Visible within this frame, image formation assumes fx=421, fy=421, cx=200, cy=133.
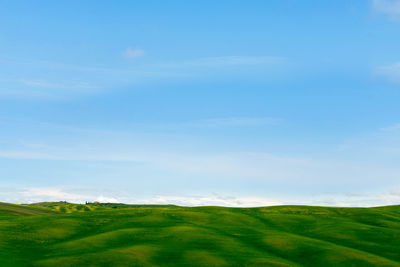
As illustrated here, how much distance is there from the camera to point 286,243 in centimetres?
6056

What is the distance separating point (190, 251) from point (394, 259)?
28015 millimetres

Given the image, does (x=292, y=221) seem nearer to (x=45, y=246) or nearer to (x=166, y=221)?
(x=166, y=221)

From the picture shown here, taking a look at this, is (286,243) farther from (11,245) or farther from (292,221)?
(11,245)

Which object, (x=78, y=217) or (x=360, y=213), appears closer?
(x=78, y=217)

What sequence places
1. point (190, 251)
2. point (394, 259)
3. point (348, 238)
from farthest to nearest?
point (348, 238) → point (394, 259) → point (190, 251)

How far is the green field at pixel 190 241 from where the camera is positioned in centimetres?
5047

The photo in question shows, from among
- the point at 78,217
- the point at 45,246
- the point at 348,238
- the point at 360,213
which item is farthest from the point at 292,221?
the point at 45,246

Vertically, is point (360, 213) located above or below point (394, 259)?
above

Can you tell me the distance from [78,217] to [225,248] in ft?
123

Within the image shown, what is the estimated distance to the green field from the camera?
166 ft

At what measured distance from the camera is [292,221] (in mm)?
86250

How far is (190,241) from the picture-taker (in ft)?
193

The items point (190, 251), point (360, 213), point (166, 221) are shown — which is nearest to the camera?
point (190, 251)

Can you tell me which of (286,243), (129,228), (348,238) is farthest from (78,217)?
(348,238)
